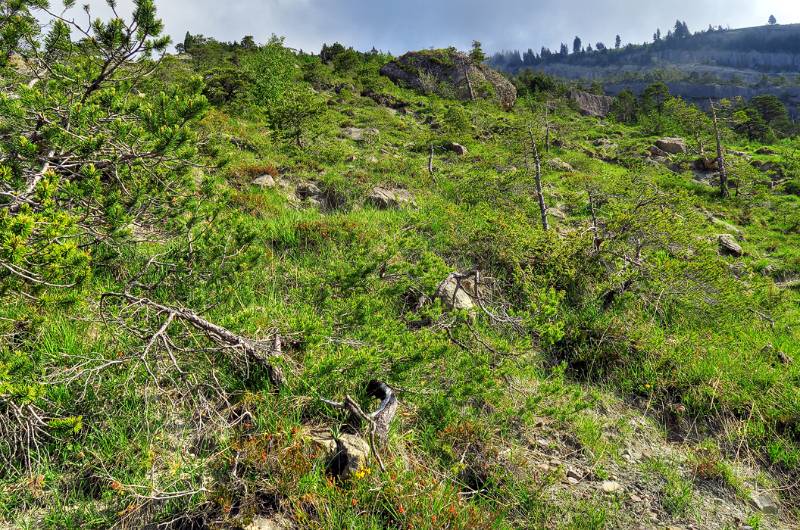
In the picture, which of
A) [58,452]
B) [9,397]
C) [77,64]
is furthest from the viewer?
[77,64]

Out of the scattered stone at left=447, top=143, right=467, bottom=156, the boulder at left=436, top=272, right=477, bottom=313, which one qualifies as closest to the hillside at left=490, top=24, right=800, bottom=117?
the scattered stone at left=447, top=143, right=467, bottom=156

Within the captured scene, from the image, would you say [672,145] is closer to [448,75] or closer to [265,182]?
[448,75]

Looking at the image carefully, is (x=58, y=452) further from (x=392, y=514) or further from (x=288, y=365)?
(x=392, y=514)

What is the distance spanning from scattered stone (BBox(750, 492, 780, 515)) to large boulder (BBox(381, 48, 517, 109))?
42.5 m

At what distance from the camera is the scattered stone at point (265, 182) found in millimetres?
9438

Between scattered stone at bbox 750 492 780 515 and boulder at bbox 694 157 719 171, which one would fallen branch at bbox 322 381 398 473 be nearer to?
scattered stone at bbox 750 492 780 515

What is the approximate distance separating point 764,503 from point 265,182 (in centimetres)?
1025

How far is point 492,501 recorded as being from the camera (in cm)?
285

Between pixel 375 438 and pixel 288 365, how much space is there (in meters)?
1.02

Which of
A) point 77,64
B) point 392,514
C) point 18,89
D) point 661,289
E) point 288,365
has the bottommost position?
point 661,289

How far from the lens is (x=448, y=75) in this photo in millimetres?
44188

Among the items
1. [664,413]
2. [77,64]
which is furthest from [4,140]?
[664,413]

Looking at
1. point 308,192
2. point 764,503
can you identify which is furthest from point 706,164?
point 764,503

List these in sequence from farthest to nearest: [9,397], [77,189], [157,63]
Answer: [157,63] → [77,189] → [9,397]
